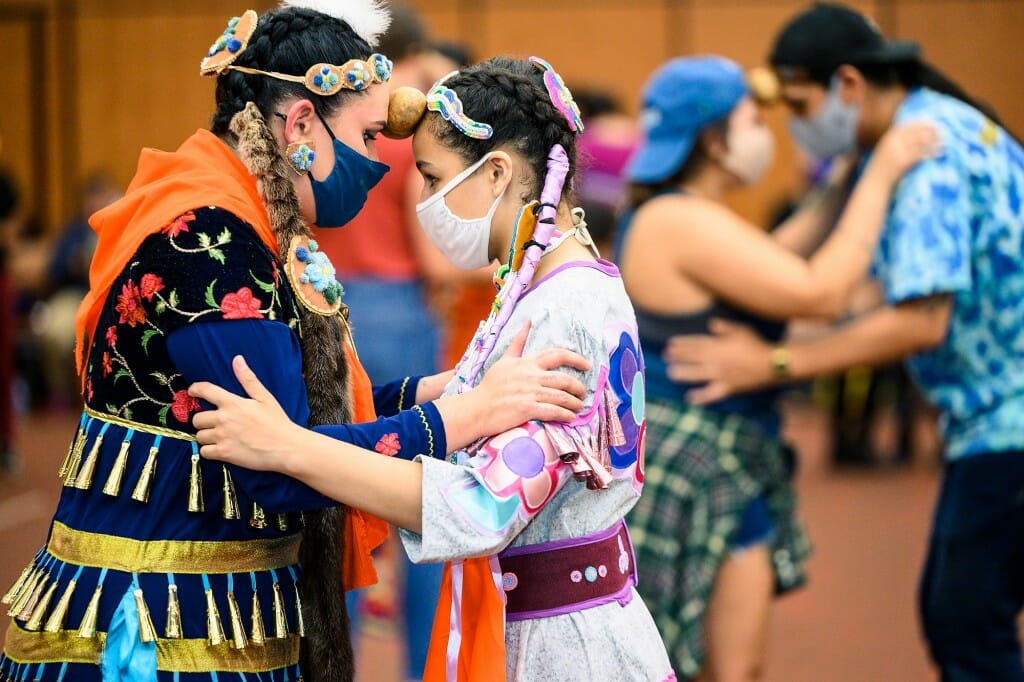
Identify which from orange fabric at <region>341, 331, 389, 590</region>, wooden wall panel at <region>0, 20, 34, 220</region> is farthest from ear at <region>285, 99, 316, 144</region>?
wooden wall panel at <region>0, 20, 34, 220</region>

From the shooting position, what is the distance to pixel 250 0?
1265 centimetres

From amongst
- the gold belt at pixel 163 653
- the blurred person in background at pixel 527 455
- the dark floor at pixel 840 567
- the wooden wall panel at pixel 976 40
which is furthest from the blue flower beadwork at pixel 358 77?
the wooden wall panel at pixel 976 40

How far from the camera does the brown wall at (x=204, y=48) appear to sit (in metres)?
12.8

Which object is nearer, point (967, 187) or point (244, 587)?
point (244, 587)

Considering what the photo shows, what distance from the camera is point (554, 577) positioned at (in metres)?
2.18

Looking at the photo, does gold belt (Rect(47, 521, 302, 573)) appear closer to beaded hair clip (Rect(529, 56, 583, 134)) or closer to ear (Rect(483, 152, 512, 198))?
ear (Rect(483, 152, 512, 198))

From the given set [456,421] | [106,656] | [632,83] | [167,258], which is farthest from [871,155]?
[632,83]

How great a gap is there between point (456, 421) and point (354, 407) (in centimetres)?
21

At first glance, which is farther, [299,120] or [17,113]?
[17,113]

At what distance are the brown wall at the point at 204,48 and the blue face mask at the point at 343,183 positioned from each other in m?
10.7

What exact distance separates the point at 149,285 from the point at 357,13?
2.07ft

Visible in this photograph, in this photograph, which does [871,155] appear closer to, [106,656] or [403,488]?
[403,488]

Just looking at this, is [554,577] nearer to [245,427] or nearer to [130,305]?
[245,427]

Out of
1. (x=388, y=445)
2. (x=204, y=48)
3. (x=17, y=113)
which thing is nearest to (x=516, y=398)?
(x=388, y=445)
